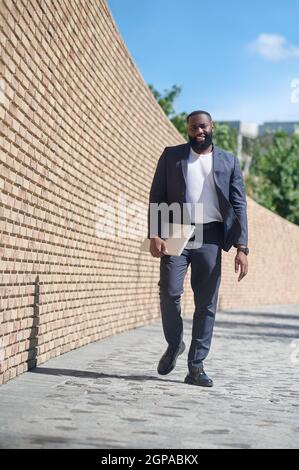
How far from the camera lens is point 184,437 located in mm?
4422

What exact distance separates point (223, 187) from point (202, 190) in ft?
0.49

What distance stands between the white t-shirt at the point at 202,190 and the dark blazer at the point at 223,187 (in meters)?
0.04

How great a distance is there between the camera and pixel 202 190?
656 centimetres

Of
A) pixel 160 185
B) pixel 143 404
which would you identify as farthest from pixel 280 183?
pixel 143 404

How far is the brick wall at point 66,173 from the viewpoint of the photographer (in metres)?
6.16

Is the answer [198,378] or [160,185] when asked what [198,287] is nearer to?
[198,378]

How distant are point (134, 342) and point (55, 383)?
3.99 m

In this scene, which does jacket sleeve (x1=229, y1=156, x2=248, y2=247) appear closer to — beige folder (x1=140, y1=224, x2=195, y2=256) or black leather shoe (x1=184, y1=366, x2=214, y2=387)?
beige folder (x1=140, y1=224, x2=195, y2=256)

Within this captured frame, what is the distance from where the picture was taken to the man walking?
21.4 ft

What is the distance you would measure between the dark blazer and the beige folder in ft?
0.38

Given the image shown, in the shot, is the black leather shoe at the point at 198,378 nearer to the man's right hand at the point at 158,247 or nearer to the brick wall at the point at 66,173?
the man's right hand at the point at 158,247

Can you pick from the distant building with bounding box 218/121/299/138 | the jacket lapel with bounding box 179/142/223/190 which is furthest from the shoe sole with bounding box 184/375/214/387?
the distant building with bounding box 218/121/299/138

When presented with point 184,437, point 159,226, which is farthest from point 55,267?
point 184,437
